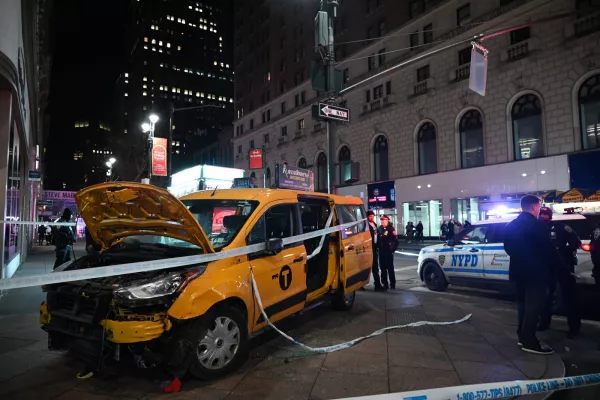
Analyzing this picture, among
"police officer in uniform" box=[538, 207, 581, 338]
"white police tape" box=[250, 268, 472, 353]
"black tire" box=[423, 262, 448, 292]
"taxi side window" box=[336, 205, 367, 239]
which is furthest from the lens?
"black tire" box=[423, 262, 448, 292]

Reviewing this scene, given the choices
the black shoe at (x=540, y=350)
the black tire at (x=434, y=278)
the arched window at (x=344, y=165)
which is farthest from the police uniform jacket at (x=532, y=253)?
the arched window at (x=344, y=165)

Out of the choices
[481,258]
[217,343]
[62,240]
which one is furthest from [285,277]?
[62,240]

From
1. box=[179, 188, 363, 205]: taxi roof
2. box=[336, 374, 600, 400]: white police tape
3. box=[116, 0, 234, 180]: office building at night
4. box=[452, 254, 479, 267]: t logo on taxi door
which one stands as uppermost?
box=[116, 0, 234, 180]: office building at night

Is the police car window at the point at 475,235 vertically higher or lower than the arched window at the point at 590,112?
lower

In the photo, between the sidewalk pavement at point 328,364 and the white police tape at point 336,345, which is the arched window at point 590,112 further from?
the white police tape at point 336,345

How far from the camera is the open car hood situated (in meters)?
3.75

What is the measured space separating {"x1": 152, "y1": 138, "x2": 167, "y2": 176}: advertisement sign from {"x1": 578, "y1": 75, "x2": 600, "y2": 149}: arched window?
20519 millimetres

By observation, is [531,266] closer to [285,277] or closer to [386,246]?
[285,277]

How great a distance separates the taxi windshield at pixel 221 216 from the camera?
4589 millimetres

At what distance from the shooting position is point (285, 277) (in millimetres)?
4961

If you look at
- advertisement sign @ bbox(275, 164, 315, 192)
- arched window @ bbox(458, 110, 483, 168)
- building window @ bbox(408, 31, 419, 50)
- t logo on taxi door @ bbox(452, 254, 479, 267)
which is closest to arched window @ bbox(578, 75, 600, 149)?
arched window @ bbox(458, 110, 483, 168)

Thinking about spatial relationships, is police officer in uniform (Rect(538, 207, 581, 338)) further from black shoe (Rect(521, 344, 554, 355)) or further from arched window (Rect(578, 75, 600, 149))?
arched window (Rect(578, 75, 600, 149))

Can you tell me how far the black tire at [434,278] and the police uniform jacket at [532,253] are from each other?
170 inches

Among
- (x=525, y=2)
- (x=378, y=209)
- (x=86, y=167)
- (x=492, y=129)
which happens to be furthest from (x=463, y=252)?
(x=86, y=167)
